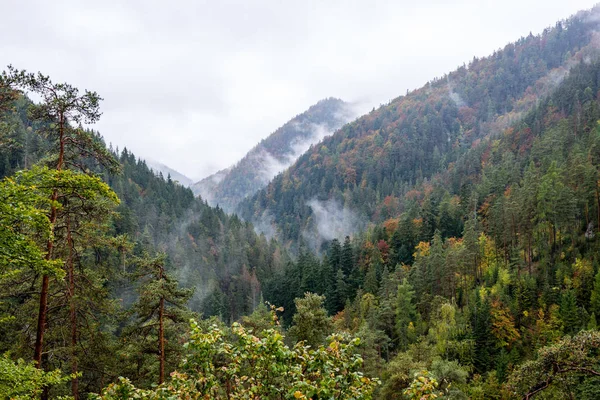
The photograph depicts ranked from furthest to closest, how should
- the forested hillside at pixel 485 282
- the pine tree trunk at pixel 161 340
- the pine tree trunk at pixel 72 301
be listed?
1. the forested hillside at pixel 485 282
2. the pine tree trunk at pixel 161 340
3. the pine tree trunk at pixel 72 301

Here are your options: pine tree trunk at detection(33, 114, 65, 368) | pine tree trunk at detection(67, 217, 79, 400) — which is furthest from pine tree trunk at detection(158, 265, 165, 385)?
pine tree trunk at detection(33, 114, 65, 368)

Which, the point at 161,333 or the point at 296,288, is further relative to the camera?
the point at 296,288

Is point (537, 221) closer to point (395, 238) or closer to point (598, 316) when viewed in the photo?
point (598, 316)

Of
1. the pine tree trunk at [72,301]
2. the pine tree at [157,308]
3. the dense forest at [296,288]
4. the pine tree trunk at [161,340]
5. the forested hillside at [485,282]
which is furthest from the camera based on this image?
the forested hillside at [485,282]

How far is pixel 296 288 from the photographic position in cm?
8850

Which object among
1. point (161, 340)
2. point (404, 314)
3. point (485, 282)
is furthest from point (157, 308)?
point (485, 282)

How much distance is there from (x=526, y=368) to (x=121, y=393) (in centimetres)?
1167

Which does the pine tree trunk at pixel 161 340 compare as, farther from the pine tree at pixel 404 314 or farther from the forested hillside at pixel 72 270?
the pine tree at pixel 404 314

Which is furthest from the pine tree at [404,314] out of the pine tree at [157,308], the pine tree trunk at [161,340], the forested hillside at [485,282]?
the pine tree trunk at [161,340]

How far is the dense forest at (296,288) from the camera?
829cm

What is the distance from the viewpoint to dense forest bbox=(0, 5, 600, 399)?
27.2ft

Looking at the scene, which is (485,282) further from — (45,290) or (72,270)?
(45,290)

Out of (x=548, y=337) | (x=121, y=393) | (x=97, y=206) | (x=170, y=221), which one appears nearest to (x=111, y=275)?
(x=97, y=206)

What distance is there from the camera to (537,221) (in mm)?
58812
